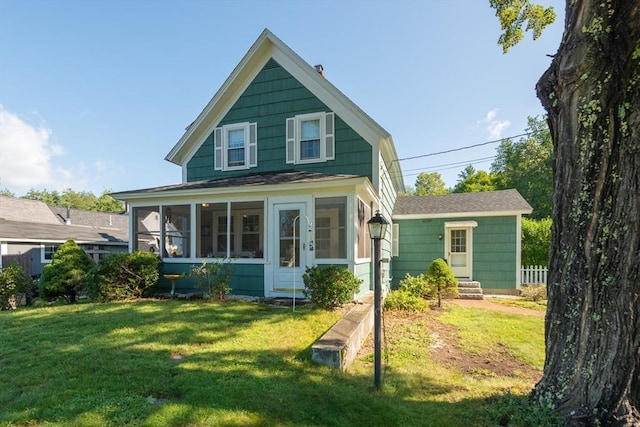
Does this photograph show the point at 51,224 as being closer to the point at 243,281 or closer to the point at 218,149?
the point at 218,149

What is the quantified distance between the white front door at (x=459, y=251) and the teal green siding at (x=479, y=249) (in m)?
0.22

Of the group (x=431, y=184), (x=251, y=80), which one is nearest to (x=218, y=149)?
(x=251, y=80)

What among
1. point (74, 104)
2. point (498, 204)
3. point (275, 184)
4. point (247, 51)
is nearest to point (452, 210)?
point (498, 204)

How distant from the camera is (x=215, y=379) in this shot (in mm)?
3412

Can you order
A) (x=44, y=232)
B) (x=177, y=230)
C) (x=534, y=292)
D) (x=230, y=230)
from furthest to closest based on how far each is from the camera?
1. (x=44, y=232)
2. (x=534, y=292)
3. (x=177, y=230)
4. (x=230, y=230)

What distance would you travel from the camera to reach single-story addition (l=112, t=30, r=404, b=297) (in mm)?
7691

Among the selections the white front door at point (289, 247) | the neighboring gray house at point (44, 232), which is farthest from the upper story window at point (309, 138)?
the neighboring gray house at point (44, 232)

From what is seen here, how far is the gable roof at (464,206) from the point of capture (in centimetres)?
1187

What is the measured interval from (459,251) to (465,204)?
76.7 inches

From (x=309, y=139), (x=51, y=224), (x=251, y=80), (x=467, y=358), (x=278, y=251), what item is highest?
(x=251, y=80)

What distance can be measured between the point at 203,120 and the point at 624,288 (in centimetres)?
1041

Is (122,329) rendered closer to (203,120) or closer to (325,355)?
Result: (325,355)

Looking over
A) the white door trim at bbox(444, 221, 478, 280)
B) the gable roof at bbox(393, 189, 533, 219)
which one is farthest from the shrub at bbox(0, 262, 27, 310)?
the white door trim at bbox(444, 221, 478, 280)

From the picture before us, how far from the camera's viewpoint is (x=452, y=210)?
40.5ft
